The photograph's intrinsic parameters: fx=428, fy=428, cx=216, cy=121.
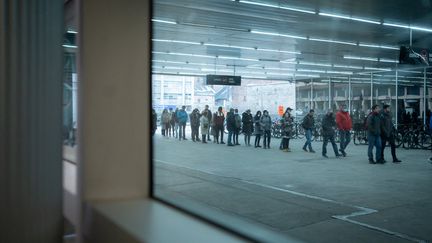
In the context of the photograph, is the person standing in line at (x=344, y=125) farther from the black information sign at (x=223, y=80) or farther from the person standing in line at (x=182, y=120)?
the black information sign at (x=223, y=80)

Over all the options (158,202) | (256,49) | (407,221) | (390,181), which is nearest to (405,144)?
(256,49)

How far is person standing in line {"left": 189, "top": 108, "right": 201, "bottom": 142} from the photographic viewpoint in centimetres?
1855

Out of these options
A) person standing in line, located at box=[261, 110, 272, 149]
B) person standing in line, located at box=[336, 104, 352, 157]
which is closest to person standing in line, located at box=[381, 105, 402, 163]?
person standing in line, located at box=[336, 104, 352, 157]

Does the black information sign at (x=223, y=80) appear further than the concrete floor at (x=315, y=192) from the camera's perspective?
Yes

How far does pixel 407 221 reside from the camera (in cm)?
503

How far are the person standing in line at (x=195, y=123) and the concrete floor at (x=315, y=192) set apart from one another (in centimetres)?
643

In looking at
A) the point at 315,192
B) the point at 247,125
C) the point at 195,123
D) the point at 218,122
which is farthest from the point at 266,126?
the point at 315,192

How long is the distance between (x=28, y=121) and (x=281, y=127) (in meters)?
13.5

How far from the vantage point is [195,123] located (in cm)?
1875

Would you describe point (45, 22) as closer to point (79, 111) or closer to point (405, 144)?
point (79, 111)

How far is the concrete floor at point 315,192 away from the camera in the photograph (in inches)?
185

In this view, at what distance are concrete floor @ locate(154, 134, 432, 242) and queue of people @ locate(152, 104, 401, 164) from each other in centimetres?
66

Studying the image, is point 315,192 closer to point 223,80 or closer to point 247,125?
point 247,125

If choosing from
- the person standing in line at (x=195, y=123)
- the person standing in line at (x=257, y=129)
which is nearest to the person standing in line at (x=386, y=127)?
the person standing in line at (x=257, y=129)
